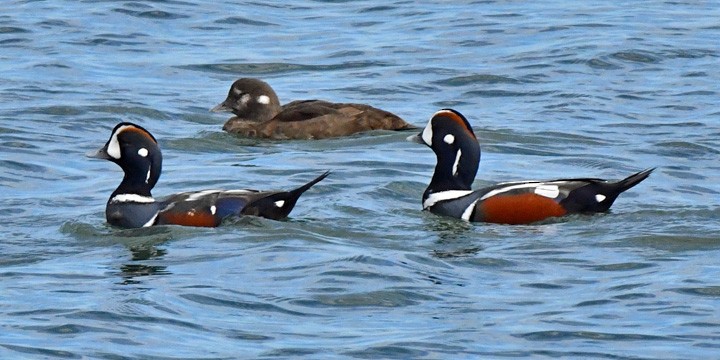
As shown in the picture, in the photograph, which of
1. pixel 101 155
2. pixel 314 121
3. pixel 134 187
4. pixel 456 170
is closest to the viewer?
pixel 134 187

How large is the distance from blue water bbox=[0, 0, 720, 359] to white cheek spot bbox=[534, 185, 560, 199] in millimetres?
228

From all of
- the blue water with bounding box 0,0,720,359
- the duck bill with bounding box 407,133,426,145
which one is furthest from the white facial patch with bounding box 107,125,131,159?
the duck bill with bounding box 407,133,426,145

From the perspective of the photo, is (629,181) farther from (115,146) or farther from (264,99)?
(264,99)

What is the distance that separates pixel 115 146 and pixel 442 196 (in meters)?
2.51

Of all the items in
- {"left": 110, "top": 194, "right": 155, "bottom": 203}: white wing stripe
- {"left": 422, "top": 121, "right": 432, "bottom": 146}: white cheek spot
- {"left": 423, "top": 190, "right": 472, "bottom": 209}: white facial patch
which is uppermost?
{"left": 422, "top": 121, "right": 432, "bottom": 146}: white cheek spot

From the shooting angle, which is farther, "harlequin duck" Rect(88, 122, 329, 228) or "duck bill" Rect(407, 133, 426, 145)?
"duck bill" Rect(407, 133, 426, 145)

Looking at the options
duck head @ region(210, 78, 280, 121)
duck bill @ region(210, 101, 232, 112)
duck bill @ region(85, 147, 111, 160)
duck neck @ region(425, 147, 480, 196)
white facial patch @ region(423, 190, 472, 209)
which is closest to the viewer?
duck bill @ region(85, 147, 111, 160)

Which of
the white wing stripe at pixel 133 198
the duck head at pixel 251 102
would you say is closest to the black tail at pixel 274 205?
the white wing stripe at pixel 133 198

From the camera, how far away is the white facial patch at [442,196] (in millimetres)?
14086

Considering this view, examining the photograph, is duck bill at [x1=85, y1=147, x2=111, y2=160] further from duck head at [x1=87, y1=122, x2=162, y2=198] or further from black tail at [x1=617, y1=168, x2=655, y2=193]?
black tail at [x1=617, y1=168, x2=655, y2=193]

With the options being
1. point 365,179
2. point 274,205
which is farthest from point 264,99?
point 274,205

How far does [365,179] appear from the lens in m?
15.8

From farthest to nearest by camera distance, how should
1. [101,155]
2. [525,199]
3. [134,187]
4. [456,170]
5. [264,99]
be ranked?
[264,99] → [456,170] → [101,155] → [134,187] → [525,199]

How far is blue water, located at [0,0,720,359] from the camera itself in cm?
1045
